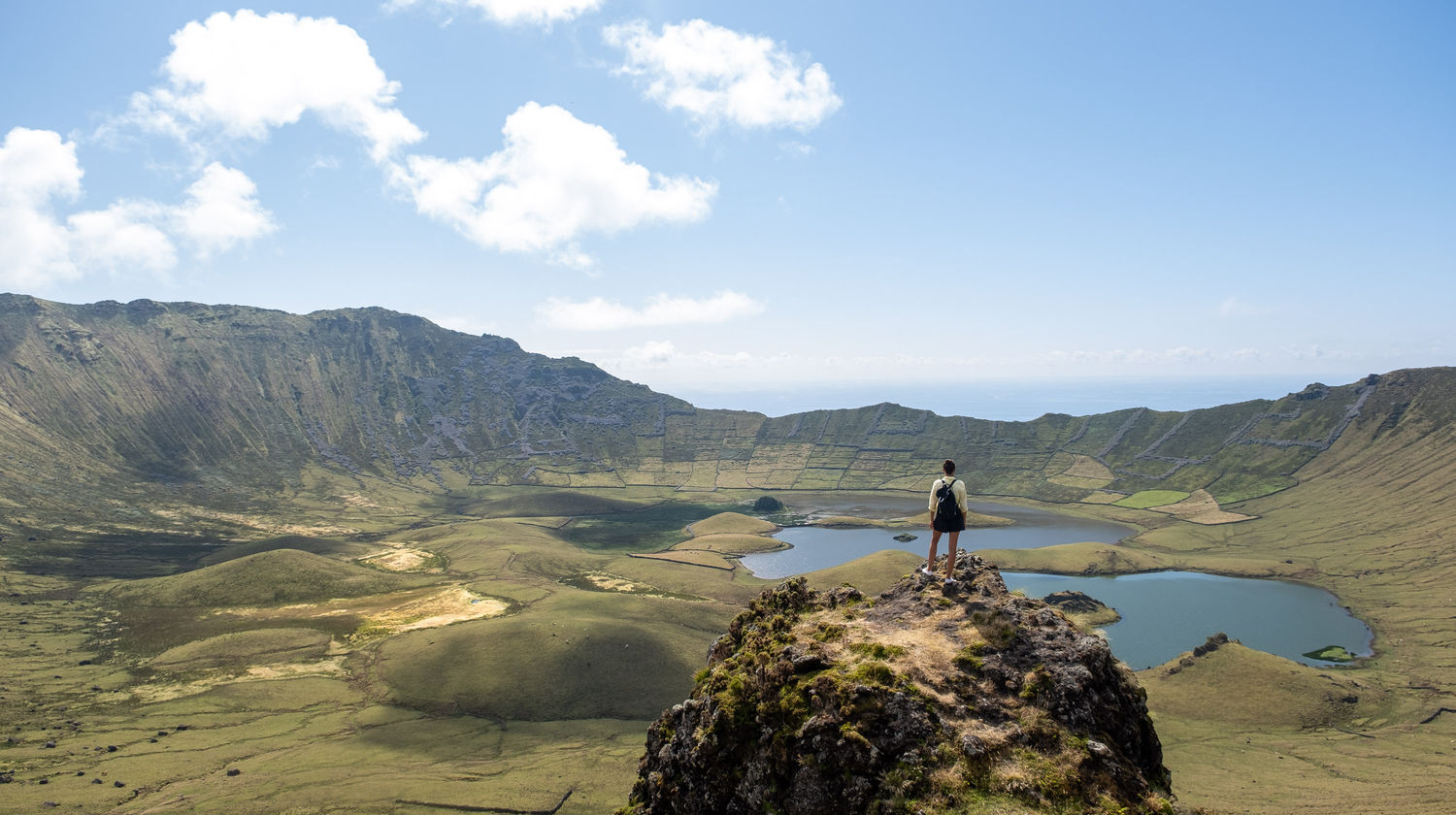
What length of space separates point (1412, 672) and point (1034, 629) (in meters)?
152

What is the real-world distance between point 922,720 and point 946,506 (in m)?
8.48

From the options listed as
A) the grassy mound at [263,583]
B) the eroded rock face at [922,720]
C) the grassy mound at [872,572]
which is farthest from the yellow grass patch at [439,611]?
the eroded rock face at [922,720]

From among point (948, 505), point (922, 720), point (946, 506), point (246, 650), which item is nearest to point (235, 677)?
point (246, 650)

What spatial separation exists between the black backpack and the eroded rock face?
9.66ft

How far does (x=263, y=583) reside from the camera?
163875mm

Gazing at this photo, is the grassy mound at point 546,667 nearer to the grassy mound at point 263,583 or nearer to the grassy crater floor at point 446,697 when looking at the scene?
the grassy crater floor at point 446,697

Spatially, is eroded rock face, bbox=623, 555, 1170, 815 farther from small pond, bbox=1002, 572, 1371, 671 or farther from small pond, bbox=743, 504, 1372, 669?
small pond, bbox=743, 504, 1372, 669

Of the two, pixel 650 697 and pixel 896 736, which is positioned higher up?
pixel 896 736

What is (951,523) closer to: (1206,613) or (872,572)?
(872,572)

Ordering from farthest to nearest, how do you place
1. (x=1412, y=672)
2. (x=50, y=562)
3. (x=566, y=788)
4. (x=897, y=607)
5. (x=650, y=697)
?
1. (x=50, y=562)
2. (x=1412, y=672)
3. (x=650, y=697)
4. (x=566, y=788)
5. (x=897, y=607)

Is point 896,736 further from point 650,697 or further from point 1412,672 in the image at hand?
point 1412,672

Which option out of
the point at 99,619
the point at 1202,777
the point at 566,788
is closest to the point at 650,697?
the point at 566,788

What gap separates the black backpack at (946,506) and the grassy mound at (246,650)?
452 ft

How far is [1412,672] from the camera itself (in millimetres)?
121875
